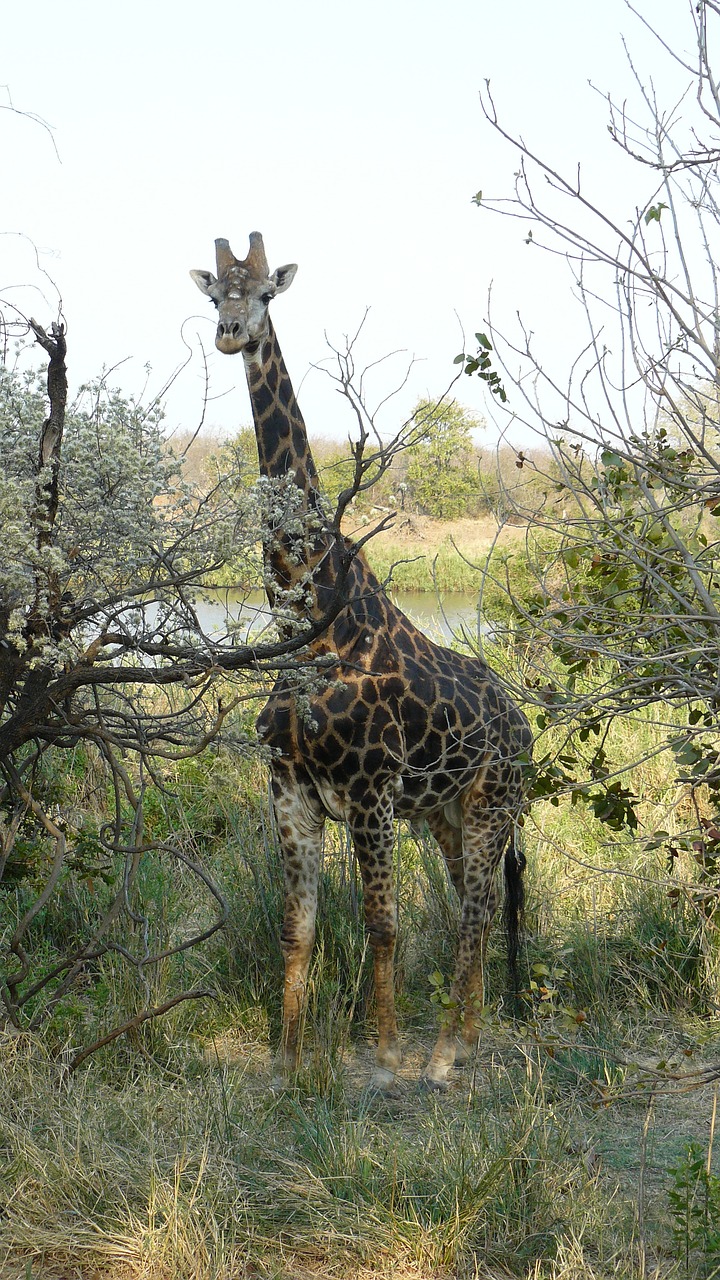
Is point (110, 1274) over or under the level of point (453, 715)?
under

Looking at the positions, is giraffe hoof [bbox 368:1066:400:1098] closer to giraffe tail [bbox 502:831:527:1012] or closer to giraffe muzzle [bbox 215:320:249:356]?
giraffe tail [bbox 502:831:527:1012]

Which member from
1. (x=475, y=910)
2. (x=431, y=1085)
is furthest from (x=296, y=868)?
(x=431, y=1085)

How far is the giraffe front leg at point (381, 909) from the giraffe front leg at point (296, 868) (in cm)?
20

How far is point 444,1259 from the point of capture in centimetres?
322

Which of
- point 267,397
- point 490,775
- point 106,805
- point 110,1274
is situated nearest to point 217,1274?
point 110,1274

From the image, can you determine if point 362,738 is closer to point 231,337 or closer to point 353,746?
point 353,746

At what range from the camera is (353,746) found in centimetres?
475

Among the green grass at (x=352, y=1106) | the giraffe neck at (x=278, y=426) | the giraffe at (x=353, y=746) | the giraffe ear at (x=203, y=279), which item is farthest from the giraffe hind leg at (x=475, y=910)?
the giraffe ear at (x=203, y=279)

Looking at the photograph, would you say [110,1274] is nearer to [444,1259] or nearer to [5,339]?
[444,1259]

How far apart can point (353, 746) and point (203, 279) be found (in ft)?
6.40

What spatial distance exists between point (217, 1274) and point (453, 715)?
2570 mm

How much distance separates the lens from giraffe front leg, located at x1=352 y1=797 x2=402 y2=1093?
4.82 meters

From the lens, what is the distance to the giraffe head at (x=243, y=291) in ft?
15.6

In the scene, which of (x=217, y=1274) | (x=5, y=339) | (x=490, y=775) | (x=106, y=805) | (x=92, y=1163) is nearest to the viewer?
(x=217, y=1274)
